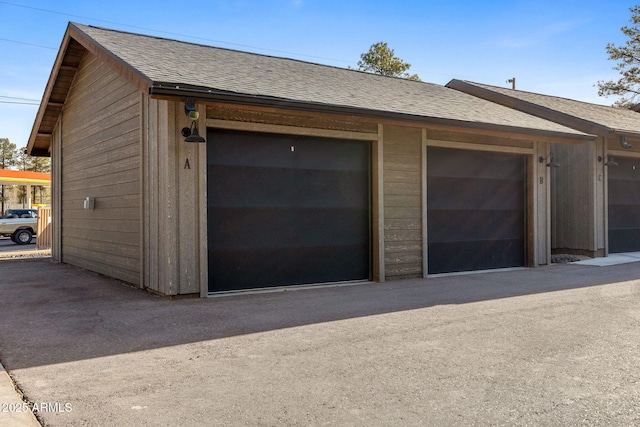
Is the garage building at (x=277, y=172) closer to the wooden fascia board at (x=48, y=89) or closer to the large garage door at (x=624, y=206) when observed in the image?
the wooden fascia board at (x=48, y=89)

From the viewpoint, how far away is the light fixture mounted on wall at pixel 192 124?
247 inches

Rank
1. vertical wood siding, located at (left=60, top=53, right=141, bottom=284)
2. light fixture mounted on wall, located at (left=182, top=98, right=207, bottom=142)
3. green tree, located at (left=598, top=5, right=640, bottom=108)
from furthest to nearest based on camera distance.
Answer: green tree, located at (left=598, top=5, right=640, bottom=108) → vertical wood siding, located at (left=60, top=53, right=141, bottom=284) → light fixture mounted on wall, located at (left=182, top=98, right=207, bottom=142)

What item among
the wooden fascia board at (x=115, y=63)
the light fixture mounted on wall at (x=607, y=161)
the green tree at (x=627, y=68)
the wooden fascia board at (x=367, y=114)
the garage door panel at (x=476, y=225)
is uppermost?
the green tree at (x=627, y=68)

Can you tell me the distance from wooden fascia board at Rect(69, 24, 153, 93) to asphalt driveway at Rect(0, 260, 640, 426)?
108 inches

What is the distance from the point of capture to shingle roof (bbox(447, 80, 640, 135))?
37.2ft

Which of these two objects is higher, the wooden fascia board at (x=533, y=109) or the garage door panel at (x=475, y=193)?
the wooden fascia board at (x=533, y=109)

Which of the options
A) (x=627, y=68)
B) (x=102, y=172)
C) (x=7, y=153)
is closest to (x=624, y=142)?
(x=102, y=172)

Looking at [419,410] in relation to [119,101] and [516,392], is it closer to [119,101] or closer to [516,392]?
[516,392]

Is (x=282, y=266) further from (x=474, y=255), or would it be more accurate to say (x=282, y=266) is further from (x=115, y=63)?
(x=474, y=255)

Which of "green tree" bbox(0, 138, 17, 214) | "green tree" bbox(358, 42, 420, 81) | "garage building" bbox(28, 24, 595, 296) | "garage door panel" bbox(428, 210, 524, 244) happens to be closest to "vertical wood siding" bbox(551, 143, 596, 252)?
"garage building" bbox(28, 24, 595, 296)

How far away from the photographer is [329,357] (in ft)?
13.5

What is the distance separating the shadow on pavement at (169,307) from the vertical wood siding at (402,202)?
0.40 m

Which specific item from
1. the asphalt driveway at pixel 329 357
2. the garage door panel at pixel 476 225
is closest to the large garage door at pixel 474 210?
the garage door panel at pixel 476 225

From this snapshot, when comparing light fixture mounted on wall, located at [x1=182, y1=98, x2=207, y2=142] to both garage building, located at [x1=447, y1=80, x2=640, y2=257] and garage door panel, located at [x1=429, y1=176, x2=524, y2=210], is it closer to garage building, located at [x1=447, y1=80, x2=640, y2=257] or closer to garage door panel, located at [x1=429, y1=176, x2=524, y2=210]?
garage door panel, located at [x1=429, y1=176, x2=524, y2=210]
